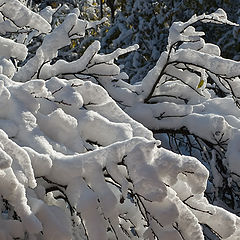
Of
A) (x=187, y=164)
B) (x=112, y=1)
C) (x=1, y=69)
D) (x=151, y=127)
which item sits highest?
(x=187, y=164)

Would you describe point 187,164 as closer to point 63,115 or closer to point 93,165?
point 93,165

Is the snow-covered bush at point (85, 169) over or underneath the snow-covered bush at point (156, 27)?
over

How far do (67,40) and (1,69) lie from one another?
40 centimetres

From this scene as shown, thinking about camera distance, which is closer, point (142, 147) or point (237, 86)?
point (142, 147)

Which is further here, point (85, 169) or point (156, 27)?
point (156, 27)

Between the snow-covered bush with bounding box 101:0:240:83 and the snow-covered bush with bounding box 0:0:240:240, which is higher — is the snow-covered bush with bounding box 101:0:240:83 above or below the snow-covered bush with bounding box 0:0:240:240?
below

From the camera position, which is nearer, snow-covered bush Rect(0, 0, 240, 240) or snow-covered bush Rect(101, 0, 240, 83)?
snow-covered bush Rect(0, 0, 240, 240)

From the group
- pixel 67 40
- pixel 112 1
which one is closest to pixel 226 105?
pixel 67 40

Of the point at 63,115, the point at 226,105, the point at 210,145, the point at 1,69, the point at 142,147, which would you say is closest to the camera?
the point at 142,147

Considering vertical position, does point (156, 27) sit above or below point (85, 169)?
below

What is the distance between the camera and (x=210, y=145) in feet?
8.08

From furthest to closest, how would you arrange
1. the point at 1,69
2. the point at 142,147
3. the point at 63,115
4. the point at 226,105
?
1. the point at 226,105
2. the point at 1,69
3. the point at 63,115
4. the point at 142,147

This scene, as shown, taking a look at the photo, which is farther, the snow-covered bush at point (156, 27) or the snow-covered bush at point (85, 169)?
the snow-covered bush at point (156, 27)

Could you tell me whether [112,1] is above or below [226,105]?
below
